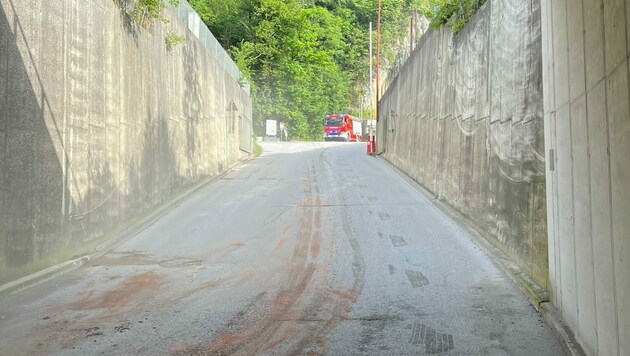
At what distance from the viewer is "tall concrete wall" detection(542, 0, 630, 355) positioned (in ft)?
13.2

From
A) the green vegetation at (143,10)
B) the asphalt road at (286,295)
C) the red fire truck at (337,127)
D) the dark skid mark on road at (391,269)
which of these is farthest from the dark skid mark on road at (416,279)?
the red fire truck at (337,127)

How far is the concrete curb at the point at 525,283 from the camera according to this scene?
5.64 metres

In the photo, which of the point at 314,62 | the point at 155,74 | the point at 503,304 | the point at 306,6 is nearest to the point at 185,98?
A: the point at 155,74

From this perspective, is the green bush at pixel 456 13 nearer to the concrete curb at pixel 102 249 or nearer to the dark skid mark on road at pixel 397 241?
the dark skid mark on road at pixel 397 241

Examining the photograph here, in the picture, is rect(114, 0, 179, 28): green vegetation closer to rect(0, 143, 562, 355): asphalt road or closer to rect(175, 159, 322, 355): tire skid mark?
rect(0, 143, 562, 355): asphalt road

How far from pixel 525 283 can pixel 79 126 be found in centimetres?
756

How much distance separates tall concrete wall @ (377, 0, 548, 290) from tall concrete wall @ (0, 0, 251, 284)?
6.97 m

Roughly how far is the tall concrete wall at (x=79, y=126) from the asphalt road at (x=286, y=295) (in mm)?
801

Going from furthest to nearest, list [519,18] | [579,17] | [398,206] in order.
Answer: [398,206]
[519,18]
[579,17]

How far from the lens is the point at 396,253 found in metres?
10.1

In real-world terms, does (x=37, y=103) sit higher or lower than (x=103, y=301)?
higher

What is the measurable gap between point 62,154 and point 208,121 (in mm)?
12876

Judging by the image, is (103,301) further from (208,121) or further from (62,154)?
(208,121)

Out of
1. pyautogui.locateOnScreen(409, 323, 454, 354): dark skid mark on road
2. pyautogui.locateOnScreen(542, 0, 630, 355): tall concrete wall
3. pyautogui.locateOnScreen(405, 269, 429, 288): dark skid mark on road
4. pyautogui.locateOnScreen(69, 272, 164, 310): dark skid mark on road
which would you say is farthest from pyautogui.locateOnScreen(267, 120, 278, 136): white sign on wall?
pyautogui.locateOnScreen(409, 323, 454, 354): dark skid mark on road
